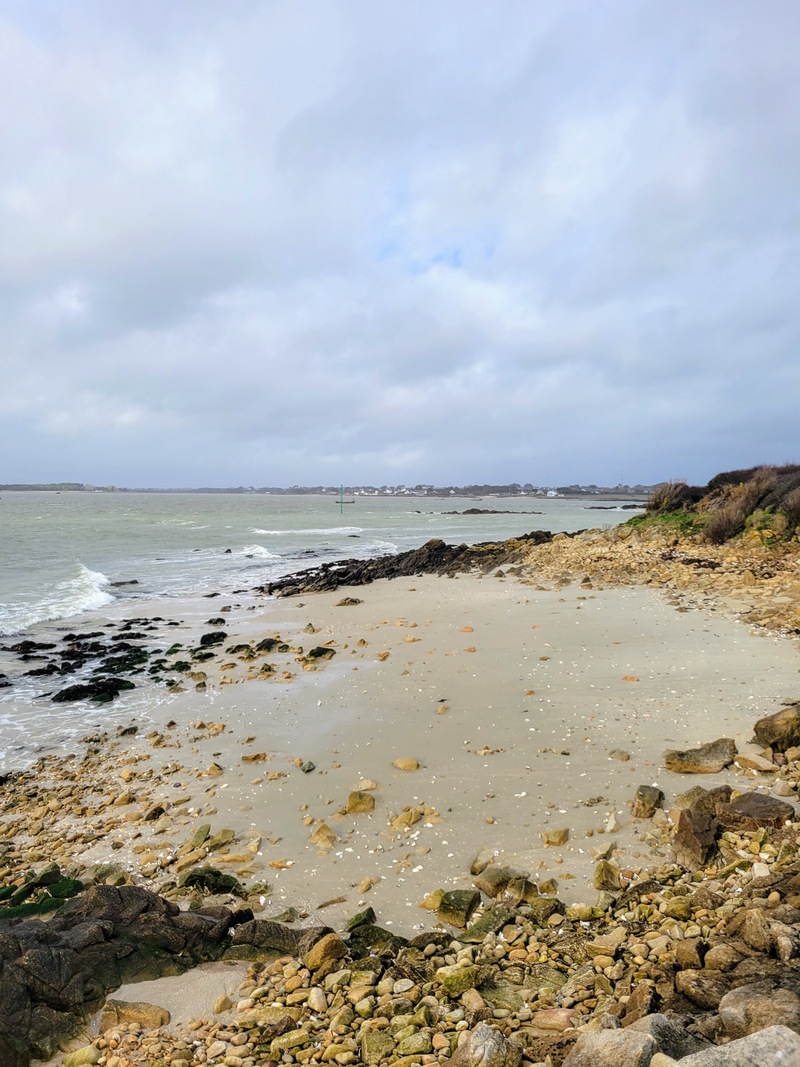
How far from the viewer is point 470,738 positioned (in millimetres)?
7016

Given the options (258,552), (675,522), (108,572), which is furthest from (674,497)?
(108,572)

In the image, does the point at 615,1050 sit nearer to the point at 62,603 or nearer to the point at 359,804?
the point at 359,804

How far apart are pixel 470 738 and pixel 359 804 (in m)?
1.84

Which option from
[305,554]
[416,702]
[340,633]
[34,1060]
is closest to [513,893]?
[34,1060]

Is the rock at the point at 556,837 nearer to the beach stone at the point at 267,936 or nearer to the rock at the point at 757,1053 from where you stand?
the beach stone at the point at 267,936

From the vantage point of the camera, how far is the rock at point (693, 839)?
163 inches

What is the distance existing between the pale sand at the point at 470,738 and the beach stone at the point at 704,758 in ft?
0.41

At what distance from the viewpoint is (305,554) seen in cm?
3341

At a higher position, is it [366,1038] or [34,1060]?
[366,1038]

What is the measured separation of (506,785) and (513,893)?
5.78 feet

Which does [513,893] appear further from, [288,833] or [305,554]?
[305,554]

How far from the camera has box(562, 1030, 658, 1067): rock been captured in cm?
Result: 212

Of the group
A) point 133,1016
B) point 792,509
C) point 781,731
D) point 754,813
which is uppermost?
point 792,509

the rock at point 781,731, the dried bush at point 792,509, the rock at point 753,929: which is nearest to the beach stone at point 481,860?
the rock at point 753,929
